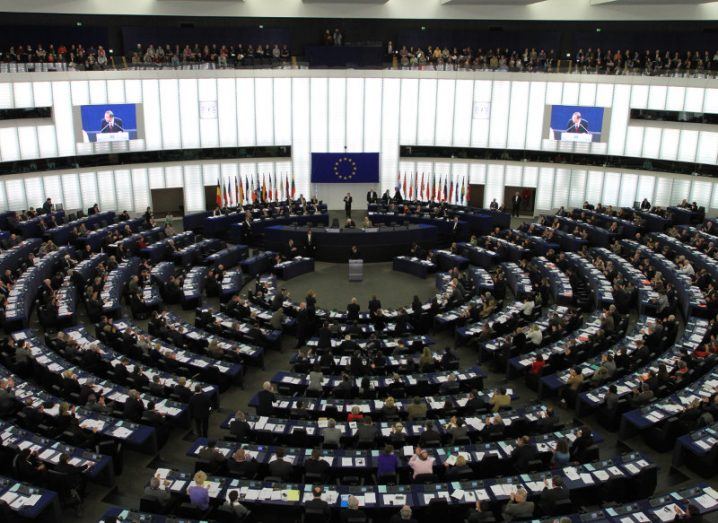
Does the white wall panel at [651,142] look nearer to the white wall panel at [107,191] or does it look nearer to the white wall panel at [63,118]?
the white wall panel at [107,191]

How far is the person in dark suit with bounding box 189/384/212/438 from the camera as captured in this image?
15914 mm

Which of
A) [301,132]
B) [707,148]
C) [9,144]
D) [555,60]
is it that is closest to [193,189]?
[301,132]

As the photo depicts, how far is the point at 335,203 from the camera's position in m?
40.0

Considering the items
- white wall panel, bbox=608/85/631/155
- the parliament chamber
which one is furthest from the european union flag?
white wall panel, bbox=608/85/631/155

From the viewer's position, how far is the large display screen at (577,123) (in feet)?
119

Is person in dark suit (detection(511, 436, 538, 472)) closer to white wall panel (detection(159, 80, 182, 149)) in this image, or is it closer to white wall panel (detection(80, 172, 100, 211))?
white wall panel (detection(159, 80, 182, 149))

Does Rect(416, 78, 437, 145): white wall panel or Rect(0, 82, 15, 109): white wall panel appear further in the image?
Rect(416, 78, 437, 145): white wall panel

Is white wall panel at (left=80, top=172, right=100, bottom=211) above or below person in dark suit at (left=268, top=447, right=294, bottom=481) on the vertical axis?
above

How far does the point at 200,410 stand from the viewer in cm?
1602

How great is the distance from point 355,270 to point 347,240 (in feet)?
10.2

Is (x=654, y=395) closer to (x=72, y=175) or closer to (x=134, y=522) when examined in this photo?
(x=134, y=522)

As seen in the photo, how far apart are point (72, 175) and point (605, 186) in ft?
98.0

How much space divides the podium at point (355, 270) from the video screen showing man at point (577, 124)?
1650cm

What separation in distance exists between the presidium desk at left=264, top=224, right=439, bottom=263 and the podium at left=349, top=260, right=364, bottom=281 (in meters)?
2.87
